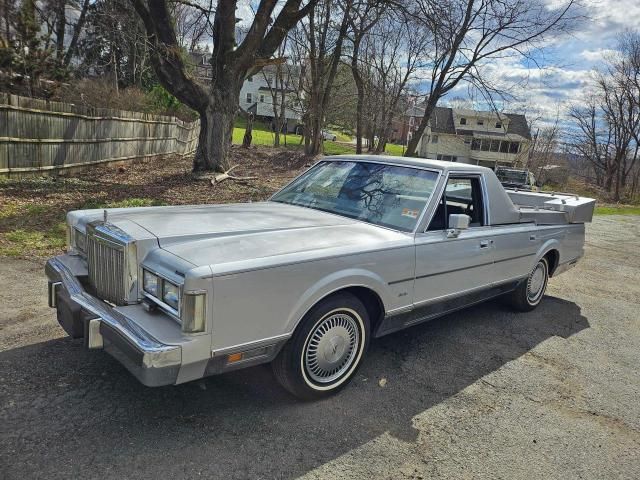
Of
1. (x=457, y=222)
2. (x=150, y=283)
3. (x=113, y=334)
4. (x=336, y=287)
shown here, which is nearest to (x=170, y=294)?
(x=150, y=283)

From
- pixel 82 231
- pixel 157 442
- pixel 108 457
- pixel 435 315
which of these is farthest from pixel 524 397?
pixel 82 231

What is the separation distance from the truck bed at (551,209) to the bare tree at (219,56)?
26.6 ft

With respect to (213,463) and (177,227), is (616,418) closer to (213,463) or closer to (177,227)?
(213,463)

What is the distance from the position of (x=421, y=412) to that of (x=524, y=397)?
0.96 metres

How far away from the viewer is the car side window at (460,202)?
423 cm

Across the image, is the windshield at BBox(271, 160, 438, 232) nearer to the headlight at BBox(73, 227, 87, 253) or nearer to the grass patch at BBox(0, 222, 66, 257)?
the headlight at BBox(73, 227, 87, 253)

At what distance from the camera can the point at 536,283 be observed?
5.86 m

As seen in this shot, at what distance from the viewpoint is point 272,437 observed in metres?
2.94

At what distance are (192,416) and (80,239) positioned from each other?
1703 millimetres

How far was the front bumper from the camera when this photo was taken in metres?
2.55

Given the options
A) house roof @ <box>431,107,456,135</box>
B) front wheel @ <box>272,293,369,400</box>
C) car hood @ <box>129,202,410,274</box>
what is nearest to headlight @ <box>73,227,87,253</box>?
car hood @ <box>129,202,410,274</box>

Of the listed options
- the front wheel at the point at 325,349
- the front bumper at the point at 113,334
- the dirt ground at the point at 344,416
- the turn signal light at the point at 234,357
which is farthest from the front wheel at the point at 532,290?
the front bumper at the point at 113,334

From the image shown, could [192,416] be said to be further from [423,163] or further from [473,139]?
[473,139]

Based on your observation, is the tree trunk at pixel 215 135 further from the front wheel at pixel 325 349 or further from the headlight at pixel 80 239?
the front wheel at pixel 325 349
